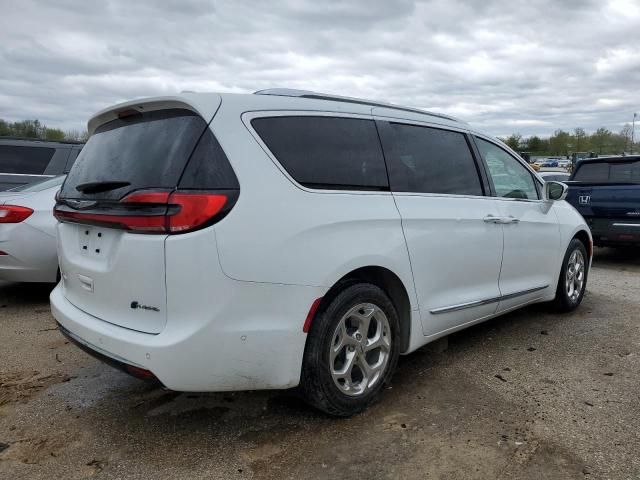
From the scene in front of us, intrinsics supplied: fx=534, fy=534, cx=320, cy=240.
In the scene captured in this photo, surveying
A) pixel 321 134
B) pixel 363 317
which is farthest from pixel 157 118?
pixel 363 317

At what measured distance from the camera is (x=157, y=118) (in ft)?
9.02

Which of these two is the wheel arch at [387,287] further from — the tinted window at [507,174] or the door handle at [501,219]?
the tinted window at [507,174]

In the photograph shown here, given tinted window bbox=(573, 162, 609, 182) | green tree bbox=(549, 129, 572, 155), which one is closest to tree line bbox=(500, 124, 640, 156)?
green tree bbox=(549, 129, 572, 155)

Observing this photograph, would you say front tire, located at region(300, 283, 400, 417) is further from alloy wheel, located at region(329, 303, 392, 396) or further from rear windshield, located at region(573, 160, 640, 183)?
rear windshield, located at region(573, 160, 640, 183)

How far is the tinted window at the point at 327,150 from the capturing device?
8.92 ft

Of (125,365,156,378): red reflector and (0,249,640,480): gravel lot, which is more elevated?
(125,365,156,378): red reflector

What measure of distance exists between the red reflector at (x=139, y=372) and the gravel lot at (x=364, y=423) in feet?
1.47

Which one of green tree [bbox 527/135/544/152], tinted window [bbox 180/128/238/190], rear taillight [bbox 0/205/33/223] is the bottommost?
rear taillight [bbox 0/205/33/223]

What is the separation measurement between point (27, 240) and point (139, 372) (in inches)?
129

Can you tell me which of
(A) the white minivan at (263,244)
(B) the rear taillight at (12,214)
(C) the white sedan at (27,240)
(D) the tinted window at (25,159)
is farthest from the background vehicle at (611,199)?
(D) the tinted window at (25,159)

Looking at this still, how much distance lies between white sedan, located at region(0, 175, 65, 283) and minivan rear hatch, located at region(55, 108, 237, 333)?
2.42m

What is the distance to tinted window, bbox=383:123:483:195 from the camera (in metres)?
3.32

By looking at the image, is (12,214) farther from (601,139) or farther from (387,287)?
(601,139)

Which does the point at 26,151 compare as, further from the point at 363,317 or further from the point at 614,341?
the point at 614,341
